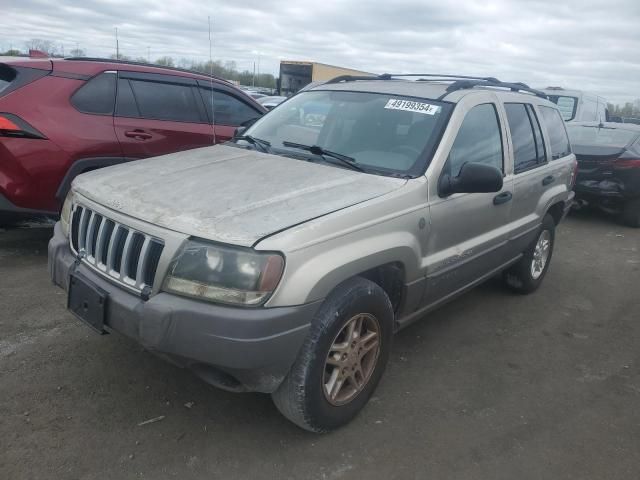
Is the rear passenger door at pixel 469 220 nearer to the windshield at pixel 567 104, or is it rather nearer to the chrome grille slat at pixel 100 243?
the chrome grille slat at pixel 100 243

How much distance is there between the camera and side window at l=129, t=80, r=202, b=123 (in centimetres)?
538

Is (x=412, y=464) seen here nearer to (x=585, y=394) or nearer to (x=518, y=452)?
(x=518, y=452)

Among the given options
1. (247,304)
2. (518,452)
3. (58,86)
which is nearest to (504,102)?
(518,452)

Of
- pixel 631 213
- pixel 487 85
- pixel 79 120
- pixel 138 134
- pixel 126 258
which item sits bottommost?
pixel 631 213

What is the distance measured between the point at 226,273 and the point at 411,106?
1.88m

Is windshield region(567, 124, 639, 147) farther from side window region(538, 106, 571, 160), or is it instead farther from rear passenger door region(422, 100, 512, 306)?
rear passenger door region(422, 100, 512, 306)

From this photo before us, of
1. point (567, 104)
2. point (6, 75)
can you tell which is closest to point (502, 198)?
point (6, 75)

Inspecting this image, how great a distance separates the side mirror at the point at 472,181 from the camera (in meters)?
3.11

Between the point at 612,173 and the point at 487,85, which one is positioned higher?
the point at 487,85

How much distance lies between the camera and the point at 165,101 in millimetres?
5582

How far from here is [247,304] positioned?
7.55ft

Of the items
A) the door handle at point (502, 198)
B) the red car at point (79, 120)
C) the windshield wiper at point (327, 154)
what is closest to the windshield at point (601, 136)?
the door handle at point (502, 198)

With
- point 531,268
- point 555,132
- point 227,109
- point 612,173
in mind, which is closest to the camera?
point 531,268

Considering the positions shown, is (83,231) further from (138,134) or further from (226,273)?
(138,134)
